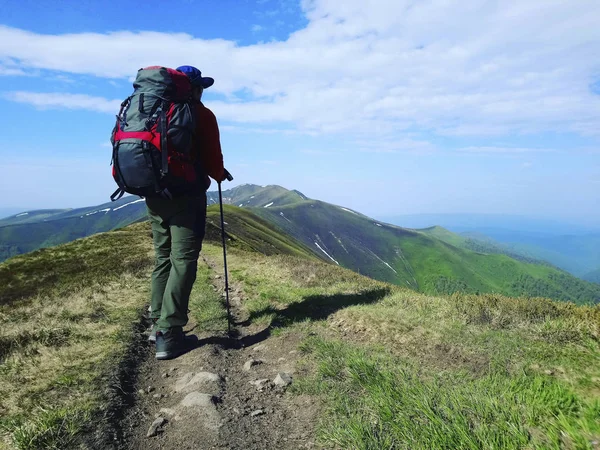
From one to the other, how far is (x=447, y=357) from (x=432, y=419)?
226 centimetres

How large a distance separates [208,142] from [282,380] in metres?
4.03

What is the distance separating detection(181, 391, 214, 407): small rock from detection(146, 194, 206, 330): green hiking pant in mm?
1730

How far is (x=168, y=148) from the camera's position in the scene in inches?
222

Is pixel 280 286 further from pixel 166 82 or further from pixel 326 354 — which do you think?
pixel 166 82

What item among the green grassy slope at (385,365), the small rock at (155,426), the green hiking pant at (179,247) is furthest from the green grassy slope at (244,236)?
the small rock at (155,426)

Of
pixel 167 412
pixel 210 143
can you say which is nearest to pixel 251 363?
pixel 167 412

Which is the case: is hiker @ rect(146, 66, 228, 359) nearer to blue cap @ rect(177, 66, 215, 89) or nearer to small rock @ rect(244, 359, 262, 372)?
blue cap @ rect(177, 66, 215, 89)

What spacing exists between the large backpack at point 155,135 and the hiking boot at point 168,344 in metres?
2.35

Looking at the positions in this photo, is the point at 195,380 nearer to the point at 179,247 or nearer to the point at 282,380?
the point at 282,380

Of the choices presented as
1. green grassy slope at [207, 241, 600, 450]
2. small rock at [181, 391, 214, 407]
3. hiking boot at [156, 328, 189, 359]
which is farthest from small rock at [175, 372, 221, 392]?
green grassy slope at [207, 241, 600, 450]

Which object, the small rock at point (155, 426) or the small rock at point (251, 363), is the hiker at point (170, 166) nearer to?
the small rock at point (251, 363)

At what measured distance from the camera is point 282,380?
16.7 feet

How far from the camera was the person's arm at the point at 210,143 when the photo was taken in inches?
245

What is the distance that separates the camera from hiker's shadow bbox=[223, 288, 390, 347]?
23.8 feet
